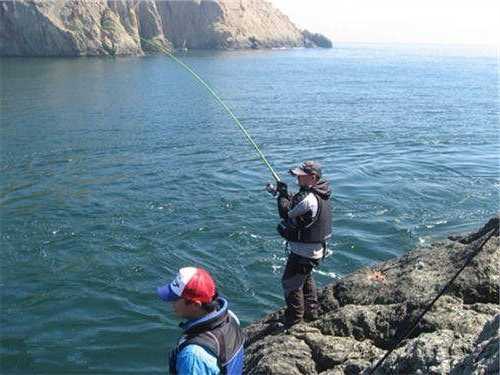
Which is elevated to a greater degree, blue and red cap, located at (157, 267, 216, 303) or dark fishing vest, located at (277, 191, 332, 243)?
blue and red cap, located at (157, 267, 216, 303)

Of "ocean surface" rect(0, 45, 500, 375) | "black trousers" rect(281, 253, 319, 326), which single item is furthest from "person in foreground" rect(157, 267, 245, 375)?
"ocean surface" rect(0, 45, 500, 375)

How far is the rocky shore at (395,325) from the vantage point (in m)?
5.59

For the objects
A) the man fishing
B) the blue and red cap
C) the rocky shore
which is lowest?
the rocky shore

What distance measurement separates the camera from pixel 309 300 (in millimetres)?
8016

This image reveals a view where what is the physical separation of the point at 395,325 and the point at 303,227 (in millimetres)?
1714

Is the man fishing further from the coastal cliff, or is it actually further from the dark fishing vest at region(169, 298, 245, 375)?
the coastal cliff

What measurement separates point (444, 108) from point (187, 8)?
82.2m

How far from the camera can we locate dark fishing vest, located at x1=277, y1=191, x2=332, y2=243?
7348 mm

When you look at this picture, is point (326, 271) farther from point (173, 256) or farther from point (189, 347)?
point (189, 347)

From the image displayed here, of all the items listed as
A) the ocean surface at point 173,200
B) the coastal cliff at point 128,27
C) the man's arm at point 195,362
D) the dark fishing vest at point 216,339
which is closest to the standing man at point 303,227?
the ocean surface at point 173,200

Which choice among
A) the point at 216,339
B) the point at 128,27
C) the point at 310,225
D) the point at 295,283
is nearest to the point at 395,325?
the point at 295,283

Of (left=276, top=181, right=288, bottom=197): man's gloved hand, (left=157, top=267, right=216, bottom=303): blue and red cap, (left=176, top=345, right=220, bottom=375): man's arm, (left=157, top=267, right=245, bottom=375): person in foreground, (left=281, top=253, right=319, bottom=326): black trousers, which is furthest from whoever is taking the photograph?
(left=276, top=181, right=288, bottom=197): man's gloved hand

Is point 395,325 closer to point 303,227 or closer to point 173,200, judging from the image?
point 303,227

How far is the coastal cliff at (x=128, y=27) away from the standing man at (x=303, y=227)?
37.0 metres
